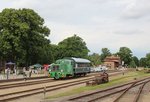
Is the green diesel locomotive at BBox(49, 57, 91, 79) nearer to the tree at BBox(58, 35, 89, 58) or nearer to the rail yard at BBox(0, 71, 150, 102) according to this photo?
the rail yard at BBox(0, 71, 150, 102)

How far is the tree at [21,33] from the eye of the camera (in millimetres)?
80250

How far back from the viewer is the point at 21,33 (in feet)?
266

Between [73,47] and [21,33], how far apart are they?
72859 millimetres

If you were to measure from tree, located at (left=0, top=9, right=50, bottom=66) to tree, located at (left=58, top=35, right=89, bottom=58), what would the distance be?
5864 cm

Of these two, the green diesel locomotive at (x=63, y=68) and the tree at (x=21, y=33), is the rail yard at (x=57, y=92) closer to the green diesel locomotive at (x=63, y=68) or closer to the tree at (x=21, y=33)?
the green diesel locomotive at (x=63, y=68)

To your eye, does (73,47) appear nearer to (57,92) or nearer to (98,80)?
(98,80)

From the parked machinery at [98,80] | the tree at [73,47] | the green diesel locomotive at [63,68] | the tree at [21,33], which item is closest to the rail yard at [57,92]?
the parked machinery at [98,80]

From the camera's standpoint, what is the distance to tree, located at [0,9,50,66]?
80.2m

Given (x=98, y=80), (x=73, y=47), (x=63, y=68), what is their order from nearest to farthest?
(x=98, y=80)
(x=63, y=68)
(x=73, y=47)

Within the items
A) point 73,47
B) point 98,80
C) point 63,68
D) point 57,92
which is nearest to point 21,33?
point 63,68

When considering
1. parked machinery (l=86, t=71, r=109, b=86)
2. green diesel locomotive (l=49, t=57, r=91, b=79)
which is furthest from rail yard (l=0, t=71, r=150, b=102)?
green diesel locomotive (l=49, t=57, r=91, b=79)

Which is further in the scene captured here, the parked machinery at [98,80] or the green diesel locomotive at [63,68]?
the green diesel locomotive at [63,68]

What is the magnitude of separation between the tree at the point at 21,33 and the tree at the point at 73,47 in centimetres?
5864

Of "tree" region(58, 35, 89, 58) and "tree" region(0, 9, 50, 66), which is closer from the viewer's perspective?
"tree" region(0, 9, 50, 66)
